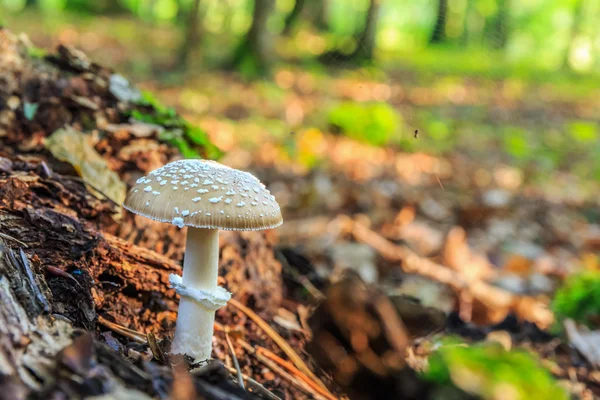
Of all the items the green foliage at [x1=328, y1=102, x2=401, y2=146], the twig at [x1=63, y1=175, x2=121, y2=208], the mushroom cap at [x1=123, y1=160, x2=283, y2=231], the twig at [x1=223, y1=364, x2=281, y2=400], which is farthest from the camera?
the green foliage at [x1=328, y1=102, x2=401, y2=146]

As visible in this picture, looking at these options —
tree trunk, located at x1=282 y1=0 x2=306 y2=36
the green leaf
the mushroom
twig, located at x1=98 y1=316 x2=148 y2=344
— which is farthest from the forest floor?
tree trunk, located at x1=282 y1=0 x2=306 y2=36

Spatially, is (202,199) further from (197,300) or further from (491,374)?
(491,374)

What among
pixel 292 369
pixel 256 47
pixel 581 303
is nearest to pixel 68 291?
pixel 292 369

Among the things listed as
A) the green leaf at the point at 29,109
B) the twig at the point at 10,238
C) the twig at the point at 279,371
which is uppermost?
the green leaf at the point at 29,109

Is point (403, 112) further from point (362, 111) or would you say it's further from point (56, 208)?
point (56, 208)

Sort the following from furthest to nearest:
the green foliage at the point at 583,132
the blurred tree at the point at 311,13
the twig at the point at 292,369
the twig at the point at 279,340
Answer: the blurred tree at the point at 311,13, the green foliage at the point at 583,132, the twig at the point at 279,340, the twig at the point at 292,369

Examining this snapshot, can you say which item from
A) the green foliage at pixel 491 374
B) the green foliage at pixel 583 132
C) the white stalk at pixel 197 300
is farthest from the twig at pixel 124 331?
the green foliage at pixel 583 132

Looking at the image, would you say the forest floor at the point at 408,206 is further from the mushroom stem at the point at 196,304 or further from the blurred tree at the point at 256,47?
the blurred tree at the point at 256,47

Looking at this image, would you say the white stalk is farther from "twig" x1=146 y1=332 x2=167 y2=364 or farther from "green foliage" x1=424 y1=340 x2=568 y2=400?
Result: "green foliage" x1=424 y1=340 x2=568 y2=400

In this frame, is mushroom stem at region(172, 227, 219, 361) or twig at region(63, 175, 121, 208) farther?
twig at region(63, 175, 121, 208)
